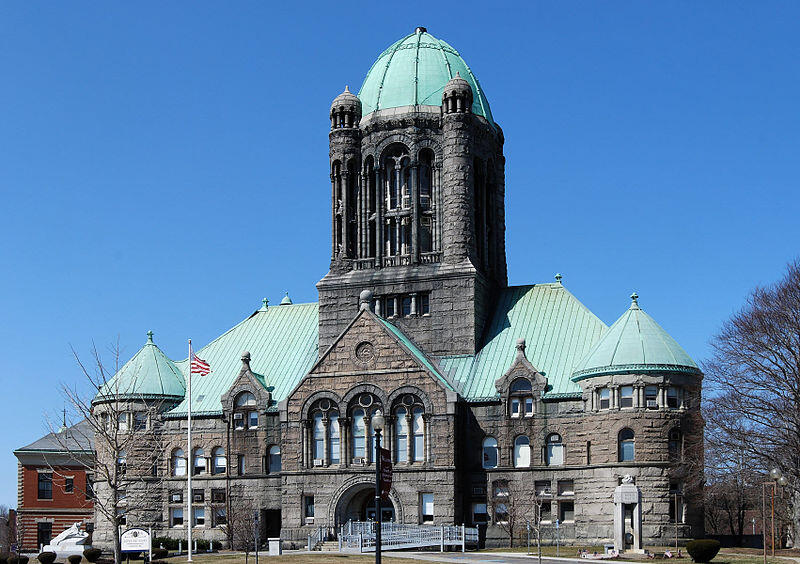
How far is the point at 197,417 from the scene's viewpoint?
6994cm

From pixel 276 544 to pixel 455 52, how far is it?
3489cm

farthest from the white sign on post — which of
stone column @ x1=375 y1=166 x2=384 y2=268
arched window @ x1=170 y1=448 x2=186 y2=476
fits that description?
stone column @ x1=375 y1=166 x2=384 y2=268

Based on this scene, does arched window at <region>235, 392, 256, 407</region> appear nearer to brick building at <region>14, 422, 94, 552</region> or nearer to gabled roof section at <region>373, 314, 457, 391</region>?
gabled roof section at <region>373, 314, 457, 391</region>

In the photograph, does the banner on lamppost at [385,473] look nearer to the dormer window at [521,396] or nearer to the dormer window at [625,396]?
the dormer window at [625,396]

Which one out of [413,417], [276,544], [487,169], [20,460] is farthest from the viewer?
[20,460]

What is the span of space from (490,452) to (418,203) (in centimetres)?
1599

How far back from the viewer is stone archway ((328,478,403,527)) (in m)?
63.0

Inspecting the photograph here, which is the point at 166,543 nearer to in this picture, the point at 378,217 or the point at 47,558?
the point at 47,558

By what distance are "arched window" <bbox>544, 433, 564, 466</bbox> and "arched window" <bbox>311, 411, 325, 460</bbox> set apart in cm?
1240

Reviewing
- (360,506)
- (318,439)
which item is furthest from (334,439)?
(360,506)

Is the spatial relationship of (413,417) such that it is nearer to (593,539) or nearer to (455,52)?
(593,539)

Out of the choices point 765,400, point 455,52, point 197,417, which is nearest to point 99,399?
point 197,417

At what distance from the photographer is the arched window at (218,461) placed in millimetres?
69000

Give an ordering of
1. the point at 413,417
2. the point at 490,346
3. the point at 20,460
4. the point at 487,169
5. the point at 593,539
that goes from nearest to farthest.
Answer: the point at 593,539 < the point at 413,417 < the point at 490,346 < the point at 487,169 < the point at 20,460
